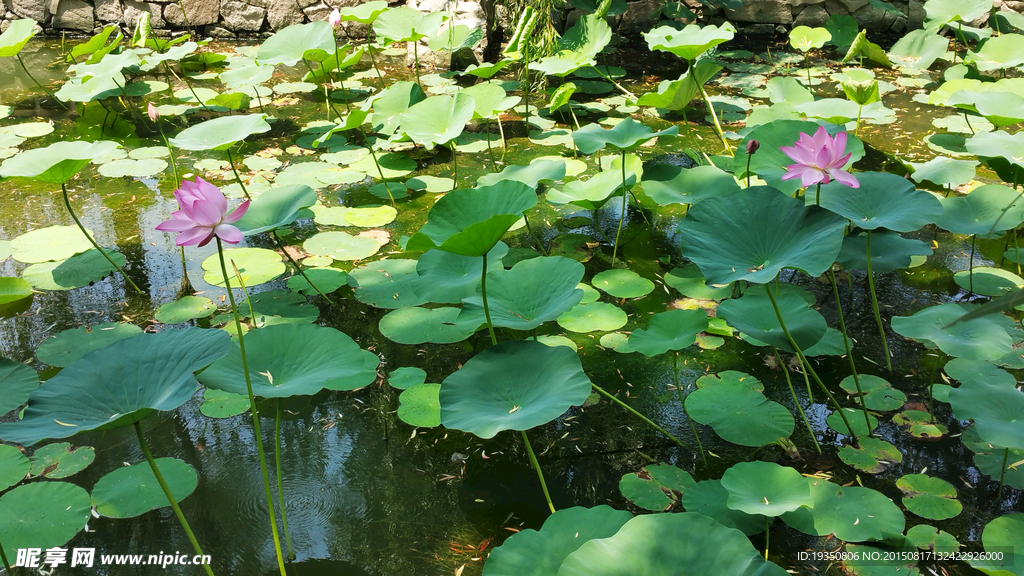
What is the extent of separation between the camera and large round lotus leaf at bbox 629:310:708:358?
68.6 inches

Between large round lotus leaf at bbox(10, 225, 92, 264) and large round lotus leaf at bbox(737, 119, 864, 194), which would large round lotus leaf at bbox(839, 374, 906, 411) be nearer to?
large round lotus leaf at bbox(737, 119, 864, 194)

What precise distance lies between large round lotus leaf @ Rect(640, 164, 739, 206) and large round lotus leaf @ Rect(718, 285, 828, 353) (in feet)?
1.94

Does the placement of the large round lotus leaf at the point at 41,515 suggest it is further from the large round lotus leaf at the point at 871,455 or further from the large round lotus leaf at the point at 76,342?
the large round lotus leaf at the point at 871,455

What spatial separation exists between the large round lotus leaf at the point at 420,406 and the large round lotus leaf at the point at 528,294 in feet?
0.77

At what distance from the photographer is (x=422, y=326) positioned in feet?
6.89

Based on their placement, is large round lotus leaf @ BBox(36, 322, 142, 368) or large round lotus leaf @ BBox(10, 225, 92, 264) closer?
large round lotus leaf @ BBox(36, 322, 142, 368)

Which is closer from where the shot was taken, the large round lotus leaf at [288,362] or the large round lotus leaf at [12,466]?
the large round lotus leaf at [288,362]

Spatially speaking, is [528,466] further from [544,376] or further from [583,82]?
[583,82]

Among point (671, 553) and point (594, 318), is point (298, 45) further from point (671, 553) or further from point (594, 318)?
point (671, 553)

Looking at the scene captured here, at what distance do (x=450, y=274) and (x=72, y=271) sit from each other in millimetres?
1534

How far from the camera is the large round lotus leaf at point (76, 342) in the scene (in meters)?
1.94

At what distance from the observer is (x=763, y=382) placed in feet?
6.47

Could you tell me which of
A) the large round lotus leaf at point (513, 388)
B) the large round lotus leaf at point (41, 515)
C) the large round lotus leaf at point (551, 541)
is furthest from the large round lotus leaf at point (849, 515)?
the large round lotus leaf at point (41, 515)

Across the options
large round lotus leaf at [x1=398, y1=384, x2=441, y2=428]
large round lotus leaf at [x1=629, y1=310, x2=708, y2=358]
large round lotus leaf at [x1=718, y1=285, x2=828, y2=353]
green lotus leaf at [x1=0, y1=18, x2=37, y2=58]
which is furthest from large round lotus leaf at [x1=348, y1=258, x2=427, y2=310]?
green lotus leaf at [x1=0, y1=18, x2=37, y2=58]
